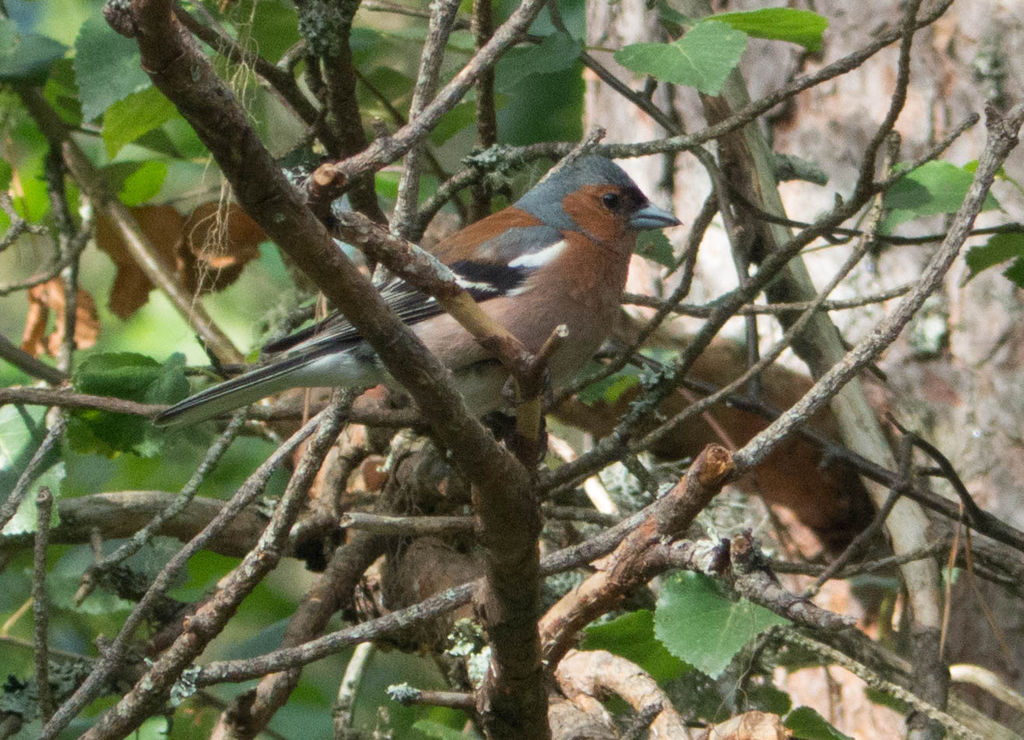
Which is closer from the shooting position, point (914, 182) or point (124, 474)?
point (914, 182)

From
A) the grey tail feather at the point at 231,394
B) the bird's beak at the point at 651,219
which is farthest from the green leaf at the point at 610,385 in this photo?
the grey tail feather at the point at 231,394

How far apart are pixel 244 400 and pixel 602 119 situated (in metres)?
3.30

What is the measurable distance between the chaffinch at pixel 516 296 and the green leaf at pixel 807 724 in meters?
1.28

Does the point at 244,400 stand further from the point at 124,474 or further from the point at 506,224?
the point at 124,474

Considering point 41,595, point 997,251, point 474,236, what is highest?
point 474,236

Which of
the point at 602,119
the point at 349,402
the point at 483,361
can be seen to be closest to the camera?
the point at 349,402

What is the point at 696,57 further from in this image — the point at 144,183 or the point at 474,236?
the point at 144,183

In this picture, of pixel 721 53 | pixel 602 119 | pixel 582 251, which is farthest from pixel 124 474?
pixel 721 53

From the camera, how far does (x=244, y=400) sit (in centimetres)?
303

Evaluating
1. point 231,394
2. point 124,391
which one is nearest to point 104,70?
point 124,391

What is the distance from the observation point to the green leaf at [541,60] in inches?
133

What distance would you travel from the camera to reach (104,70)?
3379 mm

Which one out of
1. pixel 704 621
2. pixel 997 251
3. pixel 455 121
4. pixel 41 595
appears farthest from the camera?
pixel 455 121

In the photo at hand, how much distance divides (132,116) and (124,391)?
1.00m
